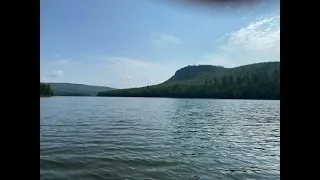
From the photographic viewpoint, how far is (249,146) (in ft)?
67.2
